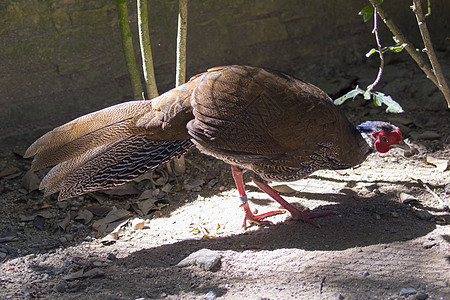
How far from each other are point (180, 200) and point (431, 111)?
2640 mm

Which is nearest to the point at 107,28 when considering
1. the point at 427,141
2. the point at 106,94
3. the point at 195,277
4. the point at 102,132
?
the point at 106,94

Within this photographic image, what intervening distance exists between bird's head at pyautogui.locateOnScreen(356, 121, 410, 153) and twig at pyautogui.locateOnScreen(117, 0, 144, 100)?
1.92 metres

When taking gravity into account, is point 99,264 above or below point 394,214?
above

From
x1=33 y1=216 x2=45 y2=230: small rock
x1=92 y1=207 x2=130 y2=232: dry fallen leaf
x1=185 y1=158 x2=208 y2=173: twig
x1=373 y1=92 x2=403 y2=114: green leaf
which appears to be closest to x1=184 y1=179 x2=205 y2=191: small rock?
x1=185 y1=158 x2=208 y2=173: twig

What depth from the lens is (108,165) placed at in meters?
3.43

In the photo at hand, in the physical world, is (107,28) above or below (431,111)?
above

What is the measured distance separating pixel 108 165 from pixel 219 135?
820mm

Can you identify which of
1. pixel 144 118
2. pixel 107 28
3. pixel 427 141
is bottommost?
pixel 427 141

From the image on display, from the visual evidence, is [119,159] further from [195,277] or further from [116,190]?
[195,277]

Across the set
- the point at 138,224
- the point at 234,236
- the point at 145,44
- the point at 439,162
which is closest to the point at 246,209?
the point at 234,236

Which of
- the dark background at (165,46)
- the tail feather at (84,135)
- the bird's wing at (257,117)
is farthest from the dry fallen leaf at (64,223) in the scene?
the bird's wing at (257,117)

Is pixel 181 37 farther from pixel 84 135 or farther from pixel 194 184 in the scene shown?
pixel 194 184

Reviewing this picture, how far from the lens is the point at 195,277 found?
2908 mm

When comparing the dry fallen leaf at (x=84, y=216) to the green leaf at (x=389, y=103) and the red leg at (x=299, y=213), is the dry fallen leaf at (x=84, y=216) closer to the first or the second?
the red leg at (x=299, y=213)
